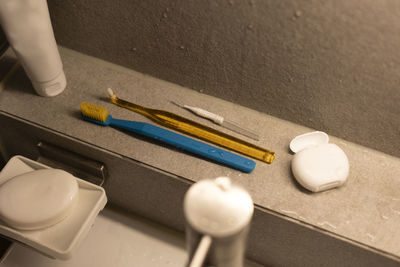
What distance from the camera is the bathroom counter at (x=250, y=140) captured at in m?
0.53

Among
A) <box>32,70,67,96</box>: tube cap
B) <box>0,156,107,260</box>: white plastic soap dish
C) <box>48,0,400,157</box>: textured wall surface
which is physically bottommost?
<box>0,156,107,260</box>: white plastic soap dish

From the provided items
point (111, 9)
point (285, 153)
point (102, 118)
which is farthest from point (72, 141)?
point (285, 153)

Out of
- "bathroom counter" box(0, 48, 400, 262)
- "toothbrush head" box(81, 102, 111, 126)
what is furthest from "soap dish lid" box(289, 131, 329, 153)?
"toothbrush head" box(81, 102, 111, 126)

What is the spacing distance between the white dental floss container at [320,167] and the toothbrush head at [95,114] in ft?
0.81

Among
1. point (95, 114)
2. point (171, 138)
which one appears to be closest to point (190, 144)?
point (171, 138)

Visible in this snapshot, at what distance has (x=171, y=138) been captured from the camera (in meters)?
0.57

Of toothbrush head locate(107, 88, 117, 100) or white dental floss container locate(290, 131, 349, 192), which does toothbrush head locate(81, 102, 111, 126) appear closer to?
toothbrush head locate(107, 88, 117, 100)

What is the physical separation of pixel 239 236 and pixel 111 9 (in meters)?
0.38

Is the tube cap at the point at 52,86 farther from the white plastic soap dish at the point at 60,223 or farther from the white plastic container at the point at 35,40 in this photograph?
the white plastic soap dish at the point at 60,223

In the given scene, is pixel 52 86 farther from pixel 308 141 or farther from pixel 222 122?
pixel 308 141

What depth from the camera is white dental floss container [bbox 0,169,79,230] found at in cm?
50

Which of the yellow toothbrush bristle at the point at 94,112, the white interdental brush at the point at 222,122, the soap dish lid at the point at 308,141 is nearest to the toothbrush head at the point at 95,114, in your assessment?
the yellow toothbrush bristle at the point at 94,112

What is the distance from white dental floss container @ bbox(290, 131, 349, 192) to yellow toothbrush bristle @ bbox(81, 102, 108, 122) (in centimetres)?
25

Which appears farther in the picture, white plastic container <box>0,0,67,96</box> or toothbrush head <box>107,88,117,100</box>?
toothbrush head <box>107,88,117,100</box>
